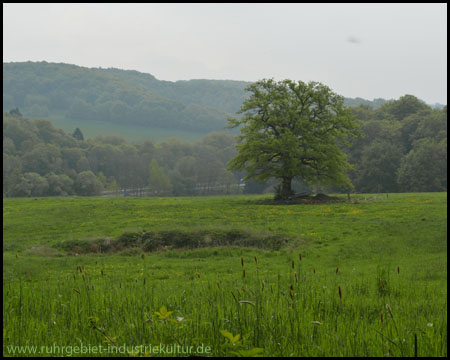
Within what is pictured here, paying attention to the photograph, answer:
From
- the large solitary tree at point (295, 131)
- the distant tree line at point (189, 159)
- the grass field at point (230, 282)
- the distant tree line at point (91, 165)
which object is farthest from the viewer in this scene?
the distant tree line at point (91, 165)

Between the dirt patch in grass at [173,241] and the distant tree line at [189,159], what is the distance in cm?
5179

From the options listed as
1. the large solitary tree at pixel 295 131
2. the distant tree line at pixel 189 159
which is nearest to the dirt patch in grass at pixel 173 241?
the large solitary tree at pixel 295 131

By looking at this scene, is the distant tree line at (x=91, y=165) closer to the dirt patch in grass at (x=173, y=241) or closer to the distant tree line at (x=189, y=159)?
the distant tree line at (x=189, y=159)

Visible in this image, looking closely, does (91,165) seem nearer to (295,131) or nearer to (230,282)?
(295,131)

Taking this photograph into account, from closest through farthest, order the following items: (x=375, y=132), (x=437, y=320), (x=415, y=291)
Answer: (x=437, y=320), (x=415, y=291), (x=375, y=132)

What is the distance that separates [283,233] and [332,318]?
23.1m

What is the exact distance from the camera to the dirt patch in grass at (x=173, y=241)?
26516 mm

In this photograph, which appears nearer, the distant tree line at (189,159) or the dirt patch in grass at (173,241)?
the dirt patch in grass at (173,241)

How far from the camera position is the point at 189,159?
155 meters

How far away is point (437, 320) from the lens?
5977mm

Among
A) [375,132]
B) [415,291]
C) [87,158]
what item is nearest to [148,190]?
[87,158]

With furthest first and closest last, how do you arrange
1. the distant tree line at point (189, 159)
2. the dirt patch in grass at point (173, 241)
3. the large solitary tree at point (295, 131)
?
1. the distant tree line at point (189, 159)
2. the large solitary tree at point (295, 131)
3. the dirt patch in grass at point (173, 241)

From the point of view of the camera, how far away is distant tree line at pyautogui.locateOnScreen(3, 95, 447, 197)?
243 feet

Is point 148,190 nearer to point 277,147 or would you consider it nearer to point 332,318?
point 277,147
